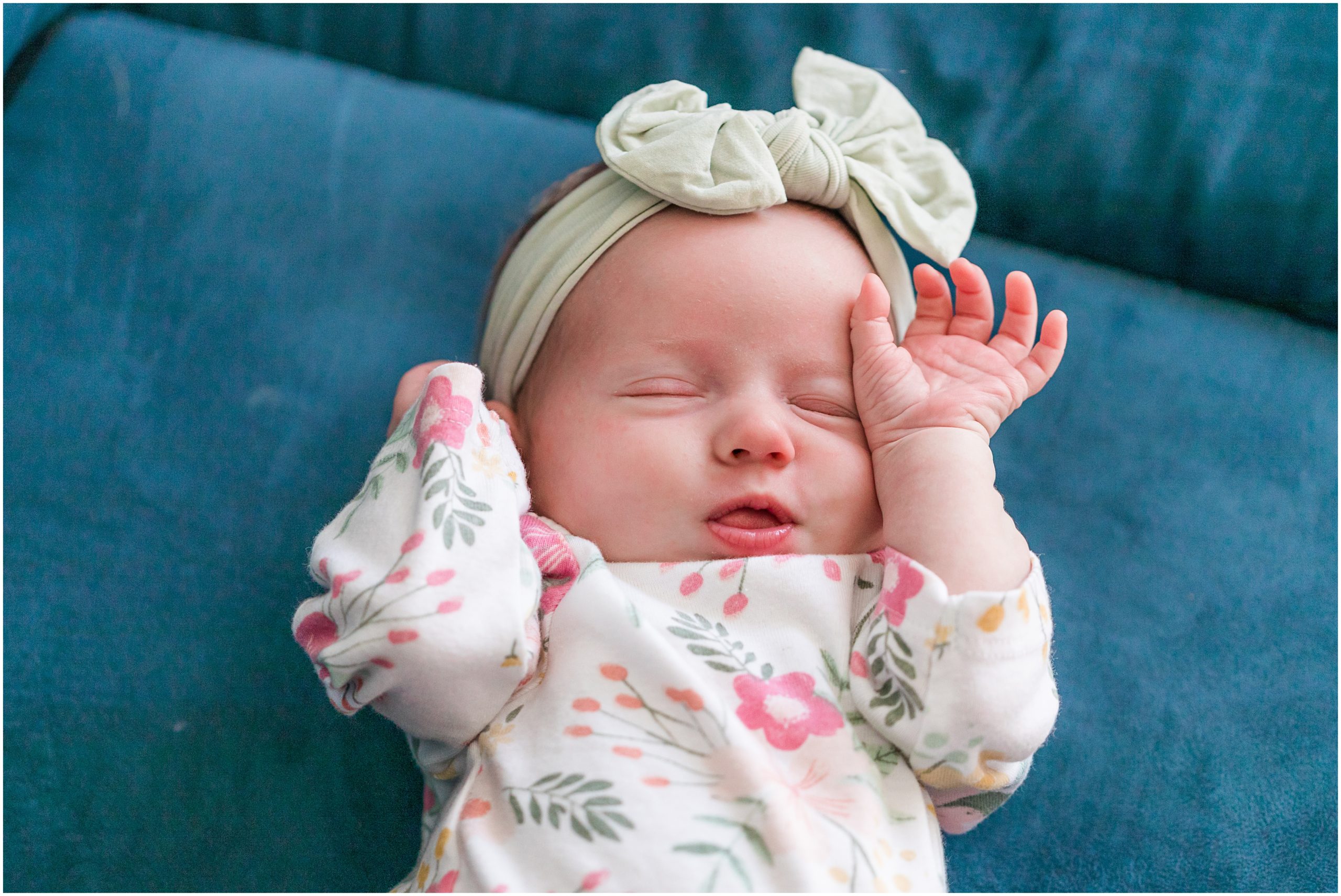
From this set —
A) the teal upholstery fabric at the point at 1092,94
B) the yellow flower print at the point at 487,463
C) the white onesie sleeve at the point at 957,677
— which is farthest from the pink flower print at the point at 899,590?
the teal upholstery fabric at the point at 1092,94

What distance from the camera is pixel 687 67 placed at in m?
1.66

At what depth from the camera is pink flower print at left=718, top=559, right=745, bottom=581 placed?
3.52ft

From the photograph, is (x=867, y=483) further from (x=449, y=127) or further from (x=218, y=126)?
(x=218, y=126)

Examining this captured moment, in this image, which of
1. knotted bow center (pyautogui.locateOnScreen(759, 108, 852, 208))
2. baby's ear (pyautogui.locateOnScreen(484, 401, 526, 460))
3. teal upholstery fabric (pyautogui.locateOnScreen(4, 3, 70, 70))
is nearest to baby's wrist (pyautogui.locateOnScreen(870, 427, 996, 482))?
knotted bow center (pyautogui.locateOnScreen(759, 108, 852, 208))

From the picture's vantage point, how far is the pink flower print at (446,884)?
3.09 ft

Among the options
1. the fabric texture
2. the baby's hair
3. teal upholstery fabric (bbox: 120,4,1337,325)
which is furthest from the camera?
teal upholstery fabric (bbox: 120,4,1337,325)

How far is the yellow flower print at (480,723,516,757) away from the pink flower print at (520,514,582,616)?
0.14m

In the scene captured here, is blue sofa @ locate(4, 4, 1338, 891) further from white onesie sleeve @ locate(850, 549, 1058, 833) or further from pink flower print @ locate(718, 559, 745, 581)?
pink flower print @ locate(718, 559, 745, 581)

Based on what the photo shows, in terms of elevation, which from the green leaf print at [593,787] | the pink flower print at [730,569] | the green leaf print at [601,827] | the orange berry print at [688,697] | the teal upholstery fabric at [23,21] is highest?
the teal upholstery fabric at [23,21]

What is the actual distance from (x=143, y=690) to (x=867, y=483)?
96 centimetres

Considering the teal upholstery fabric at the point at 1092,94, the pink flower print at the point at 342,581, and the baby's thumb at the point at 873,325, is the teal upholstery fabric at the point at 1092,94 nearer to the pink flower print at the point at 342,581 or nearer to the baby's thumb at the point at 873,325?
the baby's thumb at the point at 873,325

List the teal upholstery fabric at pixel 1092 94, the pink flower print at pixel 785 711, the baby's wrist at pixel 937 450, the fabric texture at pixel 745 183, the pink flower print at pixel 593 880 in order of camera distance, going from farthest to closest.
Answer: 1. the teal upholstery fabric at pixel 1092 94
2. the fabric texture at pixel 745 183
3. the baby's wrist at pixel 937 450
4. the pink flower print at pixel 785 711
5. the pink flower print at pixel 593 880

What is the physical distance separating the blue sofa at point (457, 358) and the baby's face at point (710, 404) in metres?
0.42

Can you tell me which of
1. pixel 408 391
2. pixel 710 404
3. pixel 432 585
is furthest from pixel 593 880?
pixel 408 391
